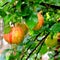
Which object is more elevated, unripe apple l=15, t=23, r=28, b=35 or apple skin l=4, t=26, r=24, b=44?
unripe apple l=15, t=23, r=28, b=35

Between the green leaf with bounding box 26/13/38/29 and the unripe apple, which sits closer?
the green leaf with bounding box 26/13/38/29

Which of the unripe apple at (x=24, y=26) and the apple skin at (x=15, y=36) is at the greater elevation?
the unripe apple at (x=24, y=26)

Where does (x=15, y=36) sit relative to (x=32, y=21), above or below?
below

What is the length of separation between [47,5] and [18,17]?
0.57ft

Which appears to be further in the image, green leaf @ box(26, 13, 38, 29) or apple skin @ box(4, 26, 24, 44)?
apple skin @ box(4, 26, 24, 44)

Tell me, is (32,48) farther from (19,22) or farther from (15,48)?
(19,22)

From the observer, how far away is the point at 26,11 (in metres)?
0.98

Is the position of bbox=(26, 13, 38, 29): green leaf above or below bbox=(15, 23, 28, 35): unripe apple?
above

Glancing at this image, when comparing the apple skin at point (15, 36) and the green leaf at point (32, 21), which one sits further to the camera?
the apple skin at point (15, 36)

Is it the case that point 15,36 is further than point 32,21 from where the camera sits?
Yes

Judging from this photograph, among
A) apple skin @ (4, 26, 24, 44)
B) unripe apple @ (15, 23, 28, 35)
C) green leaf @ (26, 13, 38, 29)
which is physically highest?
green leaf @ (26, 13, 38, 29)

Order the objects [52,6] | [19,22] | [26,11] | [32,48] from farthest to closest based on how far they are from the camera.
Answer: [32,48]
[52,6]
[19,22]
[26,11]

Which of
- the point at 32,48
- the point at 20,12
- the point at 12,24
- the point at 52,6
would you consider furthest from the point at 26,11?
the point at 32,48

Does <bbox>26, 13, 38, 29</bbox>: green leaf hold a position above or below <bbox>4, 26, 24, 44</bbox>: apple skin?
above
